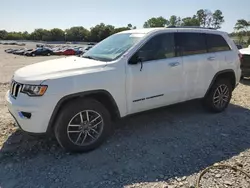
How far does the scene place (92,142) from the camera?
138 inches

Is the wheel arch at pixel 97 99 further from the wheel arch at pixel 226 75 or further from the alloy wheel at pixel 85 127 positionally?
the wheel arch at pixel 226 75

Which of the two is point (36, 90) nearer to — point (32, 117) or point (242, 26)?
point (32, 117)

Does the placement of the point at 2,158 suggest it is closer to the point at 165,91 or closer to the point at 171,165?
the point at 171,165

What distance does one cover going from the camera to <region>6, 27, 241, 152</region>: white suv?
3.12 m

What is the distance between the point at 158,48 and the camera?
13.3 feet

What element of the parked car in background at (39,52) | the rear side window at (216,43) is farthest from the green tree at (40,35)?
the rear side window at (216,43)

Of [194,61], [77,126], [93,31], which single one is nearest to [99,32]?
[93,31]

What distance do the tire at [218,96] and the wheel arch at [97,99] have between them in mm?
2195

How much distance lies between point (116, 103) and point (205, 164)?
4.95ft

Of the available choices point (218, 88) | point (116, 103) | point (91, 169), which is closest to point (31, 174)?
point (91, 169)

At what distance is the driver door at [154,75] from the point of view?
3.68m

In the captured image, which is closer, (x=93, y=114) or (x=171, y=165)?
(x=171, y=165)

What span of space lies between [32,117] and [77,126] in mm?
624

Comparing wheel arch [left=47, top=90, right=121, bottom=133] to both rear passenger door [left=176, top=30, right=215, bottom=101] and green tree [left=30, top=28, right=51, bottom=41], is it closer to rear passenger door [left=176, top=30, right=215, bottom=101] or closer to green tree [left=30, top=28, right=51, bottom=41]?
rear passenger door [left=176, top=30, right=215, bottom=101]
